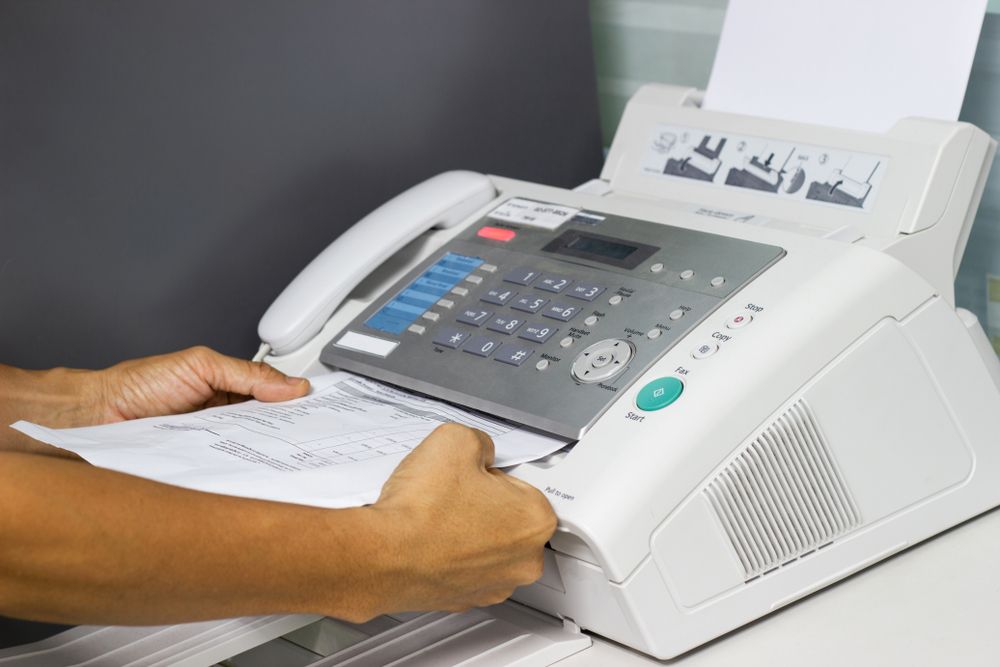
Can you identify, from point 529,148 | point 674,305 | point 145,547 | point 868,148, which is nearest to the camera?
point 145,547

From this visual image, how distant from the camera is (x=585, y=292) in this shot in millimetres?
894

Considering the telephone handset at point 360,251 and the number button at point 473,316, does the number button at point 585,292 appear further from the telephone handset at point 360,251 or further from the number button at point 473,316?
the telephone handset at point 360,251

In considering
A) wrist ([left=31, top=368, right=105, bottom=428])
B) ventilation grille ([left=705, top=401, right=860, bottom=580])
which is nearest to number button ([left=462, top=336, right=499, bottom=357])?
ventilation grille ([left=705, top=401, right=860, bottom=580])

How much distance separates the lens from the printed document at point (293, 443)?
0.71 m

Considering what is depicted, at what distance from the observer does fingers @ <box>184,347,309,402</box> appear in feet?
3.05

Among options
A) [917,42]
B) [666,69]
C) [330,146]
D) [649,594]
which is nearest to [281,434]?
[649,594]

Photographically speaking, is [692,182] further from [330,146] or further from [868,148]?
[330,146]

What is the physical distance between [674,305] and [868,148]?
27 centimetres

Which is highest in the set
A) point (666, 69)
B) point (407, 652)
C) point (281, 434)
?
point (666, 69)

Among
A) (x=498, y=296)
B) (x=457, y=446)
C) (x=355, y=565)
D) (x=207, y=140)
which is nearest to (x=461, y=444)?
(x=457, y=446)

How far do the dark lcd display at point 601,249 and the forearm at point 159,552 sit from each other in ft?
1.12

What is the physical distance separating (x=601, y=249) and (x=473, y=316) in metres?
0.12

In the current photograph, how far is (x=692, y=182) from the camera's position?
1090 millimetres

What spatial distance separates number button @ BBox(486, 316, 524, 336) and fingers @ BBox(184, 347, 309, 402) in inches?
6.5
